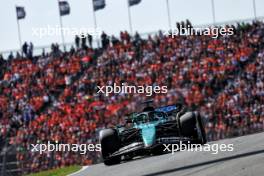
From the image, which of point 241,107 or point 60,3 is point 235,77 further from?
point 60,3

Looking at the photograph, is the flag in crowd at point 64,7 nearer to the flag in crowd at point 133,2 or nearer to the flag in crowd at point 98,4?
the flag in crowd at point 98,4

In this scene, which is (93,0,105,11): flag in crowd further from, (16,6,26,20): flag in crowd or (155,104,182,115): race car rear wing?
(155,104,182,115): race car rear wing

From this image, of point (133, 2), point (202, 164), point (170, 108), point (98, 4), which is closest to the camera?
point (202, 164)

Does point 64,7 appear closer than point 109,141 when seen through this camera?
No

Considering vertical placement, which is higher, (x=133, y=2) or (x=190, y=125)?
(x=133, y=2)

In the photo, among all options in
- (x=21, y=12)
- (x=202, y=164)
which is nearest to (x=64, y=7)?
(x=21, y=12)

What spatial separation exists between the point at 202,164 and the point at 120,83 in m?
17.2

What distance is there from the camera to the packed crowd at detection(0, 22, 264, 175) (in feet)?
81.7

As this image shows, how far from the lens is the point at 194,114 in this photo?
18031 millimetres

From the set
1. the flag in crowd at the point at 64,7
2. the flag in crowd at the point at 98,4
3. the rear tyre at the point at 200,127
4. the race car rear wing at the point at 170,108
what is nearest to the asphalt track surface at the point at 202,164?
the rear tyre at the point at 200,127

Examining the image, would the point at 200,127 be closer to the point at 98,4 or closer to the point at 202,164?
the point at 202,164

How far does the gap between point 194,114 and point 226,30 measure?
14777 mm

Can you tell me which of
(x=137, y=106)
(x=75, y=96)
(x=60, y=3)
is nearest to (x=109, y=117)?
(x=137, y=106)

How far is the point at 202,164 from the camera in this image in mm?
14320
